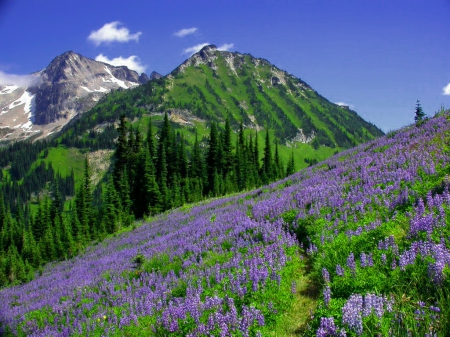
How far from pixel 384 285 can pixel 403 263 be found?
1.72ft

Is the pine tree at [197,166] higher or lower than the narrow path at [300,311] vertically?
higher

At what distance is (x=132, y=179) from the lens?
69188mm

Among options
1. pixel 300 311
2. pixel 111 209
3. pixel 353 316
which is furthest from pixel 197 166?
pixel 353 316

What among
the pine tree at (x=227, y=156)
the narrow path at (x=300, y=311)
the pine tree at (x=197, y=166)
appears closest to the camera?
the narrow path at (x=300, y=311)

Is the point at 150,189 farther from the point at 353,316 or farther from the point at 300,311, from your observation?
the point at 353,316

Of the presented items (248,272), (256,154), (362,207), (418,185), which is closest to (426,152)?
(418,185)

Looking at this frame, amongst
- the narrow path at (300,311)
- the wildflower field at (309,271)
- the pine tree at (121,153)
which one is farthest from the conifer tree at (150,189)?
the narrow path at (300,311)

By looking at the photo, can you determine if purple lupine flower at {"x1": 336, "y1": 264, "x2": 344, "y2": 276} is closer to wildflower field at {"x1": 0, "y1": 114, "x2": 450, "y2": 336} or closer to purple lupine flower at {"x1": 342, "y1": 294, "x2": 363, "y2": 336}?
wildflower field at {"x1": 0, "y1": 114, "x2": 450, "y2": 336}

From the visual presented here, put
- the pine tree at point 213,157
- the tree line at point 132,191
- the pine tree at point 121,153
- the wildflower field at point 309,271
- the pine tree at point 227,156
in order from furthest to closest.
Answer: the pine tree at point 227,156
the pine tree at point 213,157
the pine tree at point 121,153
the tree line at point 132,191
the wildflower field at point 309,271

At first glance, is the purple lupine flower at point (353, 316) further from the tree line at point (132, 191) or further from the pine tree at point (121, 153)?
the pine tree at point (121, 153)

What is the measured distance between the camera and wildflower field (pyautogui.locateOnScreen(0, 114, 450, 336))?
527 cm

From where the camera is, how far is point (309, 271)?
8258 mm

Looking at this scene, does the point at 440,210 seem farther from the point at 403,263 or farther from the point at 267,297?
the point at 267,297

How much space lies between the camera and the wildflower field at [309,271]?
5270mm
